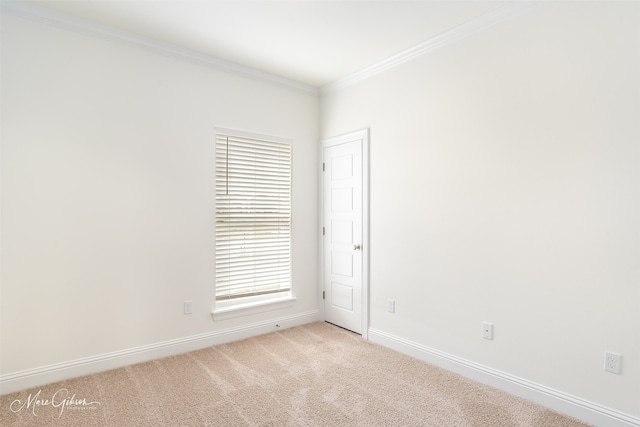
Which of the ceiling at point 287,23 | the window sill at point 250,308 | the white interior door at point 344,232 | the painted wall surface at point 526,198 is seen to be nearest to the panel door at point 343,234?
the white interior door at point 344,232

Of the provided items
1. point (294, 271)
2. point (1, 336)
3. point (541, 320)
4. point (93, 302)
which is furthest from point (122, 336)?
point (541, 320)

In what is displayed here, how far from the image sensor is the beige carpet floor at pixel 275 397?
2.16 m

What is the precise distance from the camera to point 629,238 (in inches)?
77.9

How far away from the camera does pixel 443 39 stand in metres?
2.89

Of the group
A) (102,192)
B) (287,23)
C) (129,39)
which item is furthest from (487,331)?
(129,39)

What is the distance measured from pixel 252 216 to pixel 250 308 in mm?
1002

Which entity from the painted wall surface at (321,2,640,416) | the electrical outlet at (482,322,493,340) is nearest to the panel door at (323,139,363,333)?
the painted wall surface at (321,2,640,416)

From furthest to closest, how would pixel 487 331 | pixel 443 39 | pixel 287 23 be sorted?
pixel 443 39, pixel 287 23, pixel 487 331

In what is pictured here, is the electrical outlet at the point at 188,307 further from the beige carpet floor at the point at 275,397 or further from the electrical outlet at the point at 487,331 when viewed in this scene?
the electrical outlet at the point at 487,331

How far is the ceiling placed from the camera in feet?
8.16

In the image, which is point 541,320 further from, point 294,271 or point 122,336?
point 122,336

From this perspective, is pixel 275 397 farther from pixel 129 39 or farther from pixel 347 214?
pixel 129 39

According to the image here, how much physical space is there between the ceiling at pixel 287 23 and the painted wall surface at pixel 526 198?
1.04 ft

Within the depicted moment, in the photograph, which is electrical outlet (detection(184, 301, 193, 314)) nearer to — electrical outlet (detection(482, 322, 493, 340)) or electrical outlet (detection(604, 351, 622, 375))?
electrical outlet (detection(482, 322, 493, 340))
